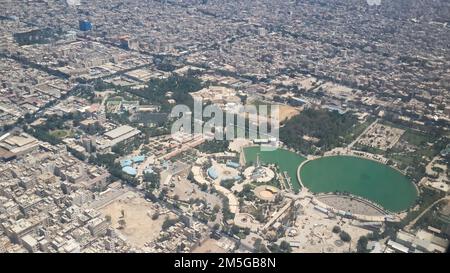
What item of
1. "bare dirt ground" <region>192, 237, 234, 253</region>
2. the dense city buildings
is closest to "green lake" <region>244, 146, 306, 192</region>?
the dense city buildings

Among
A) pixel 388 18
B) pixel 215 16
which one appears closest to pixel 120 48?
pixel 215 16

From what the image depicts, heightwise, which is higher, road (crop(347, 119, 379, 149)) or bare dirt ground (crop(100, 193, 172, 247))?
bare dirt ground (crop(100, 193, 172, 247))

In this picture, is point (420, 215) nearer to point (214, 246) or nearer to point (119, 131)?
point (214, 246)

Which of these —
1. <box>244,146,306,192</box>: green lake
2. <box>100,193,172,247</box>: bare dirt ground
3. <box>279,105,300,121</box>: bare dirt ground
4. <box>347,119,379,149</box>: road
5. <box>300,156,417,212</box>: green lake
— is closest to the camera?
<box>100,193,172,247</box>: bare dirt ground

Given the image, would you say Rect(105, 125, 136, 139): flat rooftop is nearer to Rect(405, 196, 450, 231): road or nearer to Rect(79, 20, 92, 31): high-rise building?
Rect(405, 196, 450, 231): road

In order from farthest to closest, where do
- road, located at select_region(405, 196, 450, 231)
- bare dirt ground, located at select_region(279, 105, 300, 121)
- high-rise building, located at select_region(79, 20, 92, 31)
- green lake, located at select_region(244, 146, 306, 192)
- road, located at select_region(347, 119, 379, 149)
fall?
high-rise building, located at select_region(79, 20, 92, 31), bare dirt ground, located at select_region(279, 105, 300, 121), road, located at select_region(347, 119, 379, 149), green lake, located at select_region(244, 146, 306, 192), road, located at select_region(405, 196, 450, 231)

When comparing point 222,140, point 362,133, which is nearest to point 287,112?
point 362,133

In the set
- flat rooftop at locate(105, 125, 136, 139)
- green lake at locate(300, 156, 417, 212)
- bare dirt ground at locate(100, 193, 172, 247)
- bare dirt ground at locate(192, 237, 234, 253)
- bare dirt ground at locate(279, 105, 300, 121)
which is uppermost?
flat rooftop at locate(105, 125, 136, 139)
